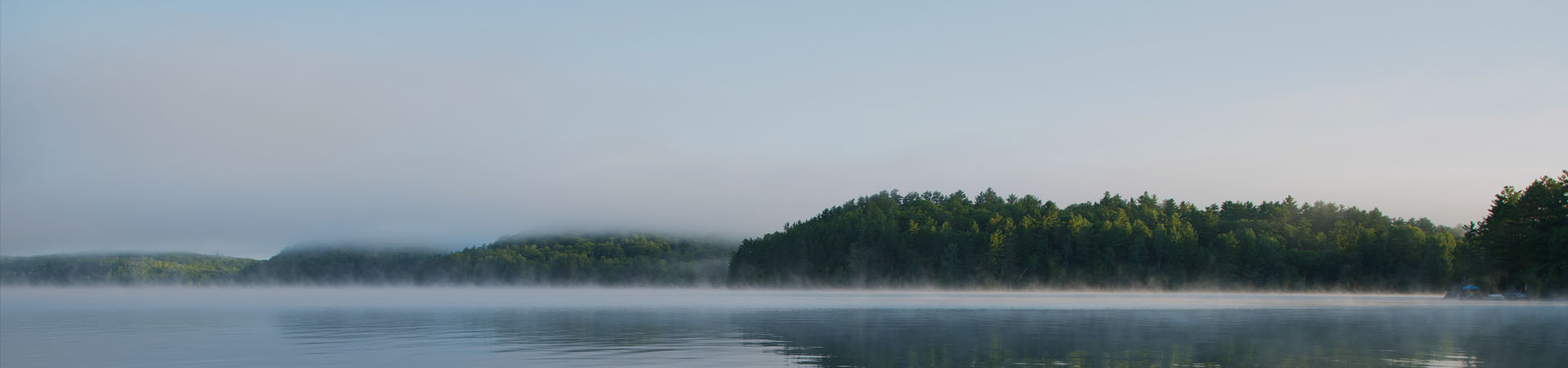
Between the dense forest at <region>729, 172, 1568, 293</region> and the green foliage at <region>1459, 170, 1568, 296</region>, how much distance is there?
2084 centimetres

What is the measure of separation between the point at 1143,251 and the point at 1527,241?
2237 inches

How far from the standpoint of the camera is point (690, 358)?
23.2m

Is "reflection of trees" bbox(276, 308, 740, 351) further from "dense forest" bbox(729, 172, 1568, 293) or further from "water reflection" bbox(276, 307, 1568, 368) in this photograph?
"dense forest" bbox(729, 172, 1568, 293)

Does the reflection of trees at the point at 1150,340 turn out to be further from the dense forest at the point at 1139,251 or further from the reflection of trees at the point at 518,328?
the dense forest at the point at 1139,251

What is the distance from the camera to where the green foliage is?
313ft

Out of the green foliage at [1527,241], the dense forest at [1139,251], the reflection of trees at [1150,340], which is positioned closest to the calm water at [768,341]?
the reflection of trees at [1150,340]

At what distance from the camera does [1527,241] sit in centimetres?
10044

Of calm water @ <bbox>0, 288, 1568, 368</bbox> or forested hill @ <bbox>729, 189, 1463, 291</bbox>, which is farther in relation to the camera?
forested hill @ <bbox>729, 189, 1463, 291</bbox>

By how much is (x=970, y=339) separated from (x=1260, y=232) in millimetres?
149579

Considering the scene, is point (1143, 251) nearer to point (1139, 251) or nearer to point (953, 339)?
point (1139, 251)

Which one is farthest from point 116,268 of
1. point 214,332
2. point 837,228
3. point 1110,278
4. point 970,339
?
point 970,339

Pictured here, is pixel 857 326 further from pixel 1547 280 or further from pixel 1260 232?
pixel 1260 232

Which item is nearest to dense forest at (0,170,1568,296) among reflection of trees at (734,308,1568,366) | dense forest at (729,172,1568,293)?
dense forest at (729,172,1568,293)

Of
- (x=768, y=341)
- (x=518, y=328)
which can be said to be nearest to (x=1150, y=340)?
(x=768, y=341)
